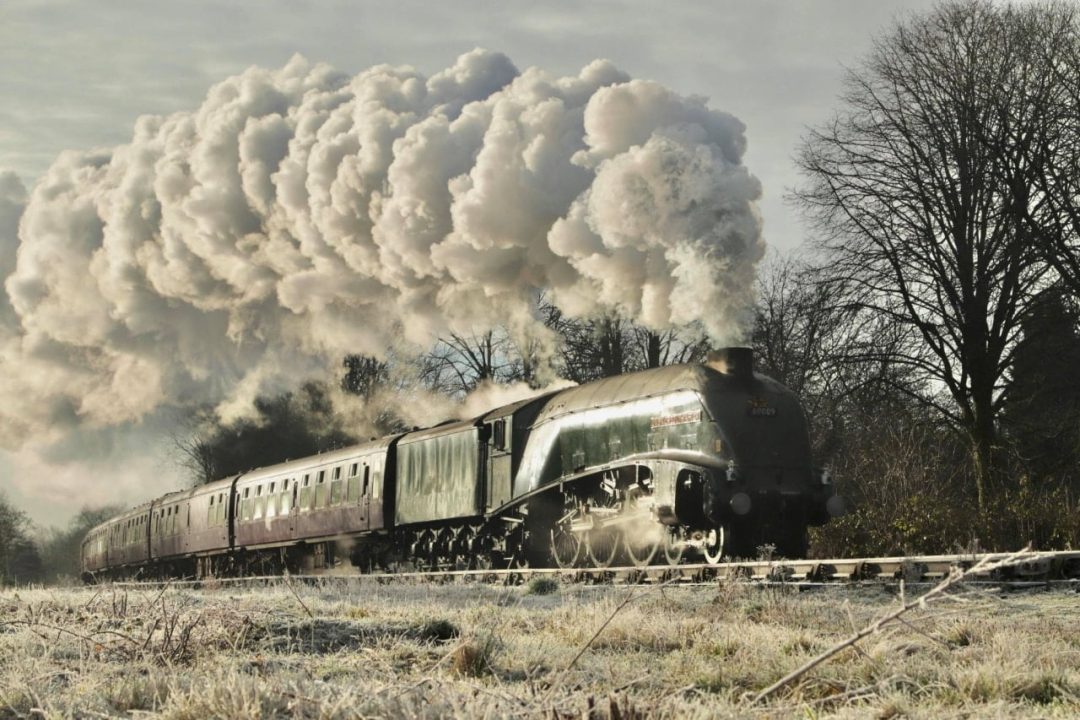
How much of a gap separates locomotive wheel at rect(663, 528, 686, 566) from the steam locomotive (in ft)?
0.07

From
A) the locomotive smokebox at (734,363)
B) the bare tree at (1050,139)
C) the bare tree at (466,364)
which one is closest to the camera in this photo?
the locomotive smokebox at (734,363)

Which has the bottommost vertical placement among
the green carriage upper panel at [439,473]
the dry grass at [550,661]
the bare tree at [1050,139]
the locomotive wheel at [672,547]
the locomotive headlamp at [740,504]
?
the dry grass at [550,661]

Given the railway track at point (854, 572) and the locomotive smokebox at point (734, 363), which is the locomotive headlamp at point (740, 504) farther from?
the locomotive smokebox at point (734, 363)

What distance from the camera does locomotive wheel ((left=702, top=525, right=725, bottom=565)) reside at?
51.4 feet

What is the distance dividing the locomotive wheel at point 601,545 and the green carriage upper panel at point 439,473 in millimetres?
2746

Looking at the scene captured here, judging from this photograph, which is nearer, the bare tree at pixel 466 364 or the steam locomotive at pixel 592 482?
the steam locomotive at pixel 592 482

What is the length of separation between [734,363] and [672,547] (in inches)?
99.9

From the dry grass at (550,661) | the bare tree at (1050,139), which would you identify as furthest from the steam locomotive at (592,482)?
the bare tree at (1050,139)

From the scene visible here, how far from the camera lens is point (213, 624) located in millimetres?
7961

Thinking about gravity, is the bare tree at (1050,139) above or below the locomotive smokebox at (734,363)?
above

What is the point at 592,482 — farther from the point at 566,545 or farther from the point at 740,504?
the point at 740,504

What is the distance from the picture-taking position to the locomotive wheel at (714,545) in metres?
15.7

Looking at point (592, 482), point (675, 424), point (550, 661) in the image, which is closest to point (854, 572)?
point (675, 424)

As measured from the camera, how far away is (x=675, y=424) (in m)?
16.3
